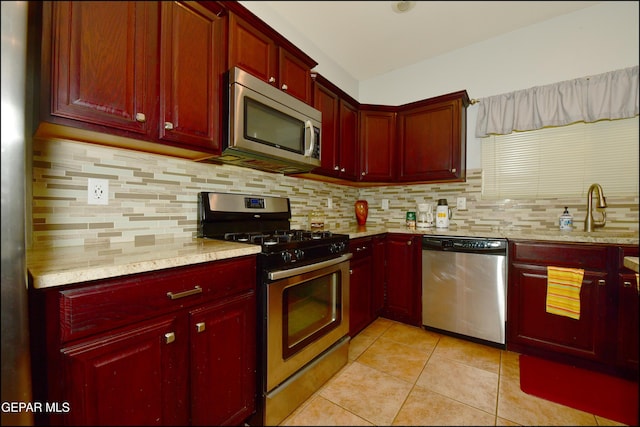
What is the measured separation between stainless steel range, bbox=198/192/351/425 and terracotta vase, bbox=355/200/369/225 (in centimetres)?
117

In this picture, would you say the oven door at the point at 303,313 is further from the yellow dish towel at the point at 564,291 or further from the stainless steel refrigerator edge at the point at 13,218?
the yellow dish towel at the point at 564,291

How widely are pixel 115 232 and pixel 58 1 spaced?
0.88m

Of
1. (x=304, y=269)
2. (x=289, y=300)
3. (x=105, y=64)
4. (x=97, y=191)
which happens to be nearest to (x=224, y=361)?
(x=289, y=300)

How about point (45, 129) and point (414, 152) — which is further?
point (414, 152)

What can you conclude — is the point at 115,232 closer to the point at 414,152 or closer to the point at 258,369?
the point at 258,369

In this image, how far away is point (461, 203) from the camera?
2.47 m

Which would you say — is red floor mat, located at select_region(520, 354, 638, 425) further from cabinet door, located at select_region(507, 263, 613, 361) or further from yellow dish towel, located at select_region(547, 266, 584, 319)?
yellow dish towel, located at select_region(547, 266, 584, 319)

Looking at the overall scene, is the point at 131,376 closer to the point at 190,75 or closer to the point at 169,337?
the point at 169,337

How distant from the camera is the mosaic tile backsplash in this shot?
108cm

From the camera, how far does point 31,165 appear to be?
106 cm

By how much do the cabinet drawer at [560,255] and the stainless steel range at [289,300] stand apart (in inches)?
47.5

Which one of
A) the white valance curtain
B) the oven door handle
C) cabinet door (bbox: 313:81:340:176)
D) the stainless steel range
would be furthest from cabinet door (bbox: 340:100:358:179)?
the white valance curtain

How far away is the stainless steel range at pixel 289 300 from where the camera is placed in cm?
120

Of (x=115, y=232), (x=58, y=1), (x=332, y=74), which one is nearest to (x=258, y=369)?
(x=115, y=232)
